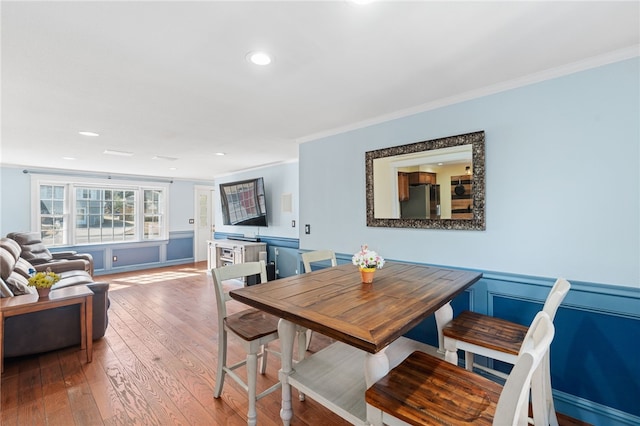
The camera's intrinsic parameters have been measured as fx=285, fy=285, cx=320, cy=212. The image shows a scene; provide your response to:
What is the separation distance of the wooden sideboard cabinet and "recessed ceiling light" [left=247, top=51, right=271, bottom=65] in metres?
3.70

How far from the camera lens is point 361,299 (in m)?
1.55

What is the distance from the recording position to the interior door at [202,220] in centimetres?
753

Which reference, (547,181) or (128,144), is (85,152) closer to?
(128,144)

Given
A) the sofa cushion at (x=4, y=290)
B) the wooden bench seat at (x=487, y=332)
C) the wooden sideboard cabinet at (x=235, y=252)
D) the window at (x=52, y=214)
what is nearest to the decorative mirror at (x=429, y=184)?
the wooden bench seat at (x=487, y=332)

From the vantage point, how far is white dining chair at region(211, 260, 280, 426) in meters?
1.72

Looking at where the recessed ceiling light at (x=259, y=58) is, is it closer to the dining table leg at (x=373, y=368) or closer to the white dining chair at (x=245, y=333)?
the white dining chair at (x=245, y=333)

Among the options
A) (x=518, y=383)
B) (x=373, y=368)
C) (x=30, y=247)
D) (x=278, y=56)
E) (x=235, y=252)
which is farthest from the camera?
(x=235, y=252)

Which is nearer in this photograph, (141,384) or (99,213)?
(141,384)

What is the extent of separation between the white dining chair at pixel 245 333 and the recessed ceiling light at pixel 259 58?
1.30 m

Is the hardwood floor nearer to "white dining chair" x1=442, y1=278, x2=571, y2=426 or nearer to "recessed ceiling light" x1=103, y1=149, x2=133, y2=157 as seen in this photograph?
"white dining chair" x1=442, y1=278, x2=571, y2=426

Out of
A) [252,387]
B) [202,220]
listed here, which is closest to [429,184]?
[252,387]

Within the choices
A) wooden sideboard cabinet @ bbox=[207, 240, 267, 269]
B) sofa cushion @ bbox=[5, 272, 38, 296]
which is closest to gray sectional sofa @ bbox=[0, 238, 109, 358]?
sofa cushion @ bbox=[5, 272, 38, 296]

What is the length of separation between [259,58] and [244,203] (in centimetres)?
418

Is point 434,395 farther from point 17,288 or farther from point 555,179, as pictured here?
point 17,288
